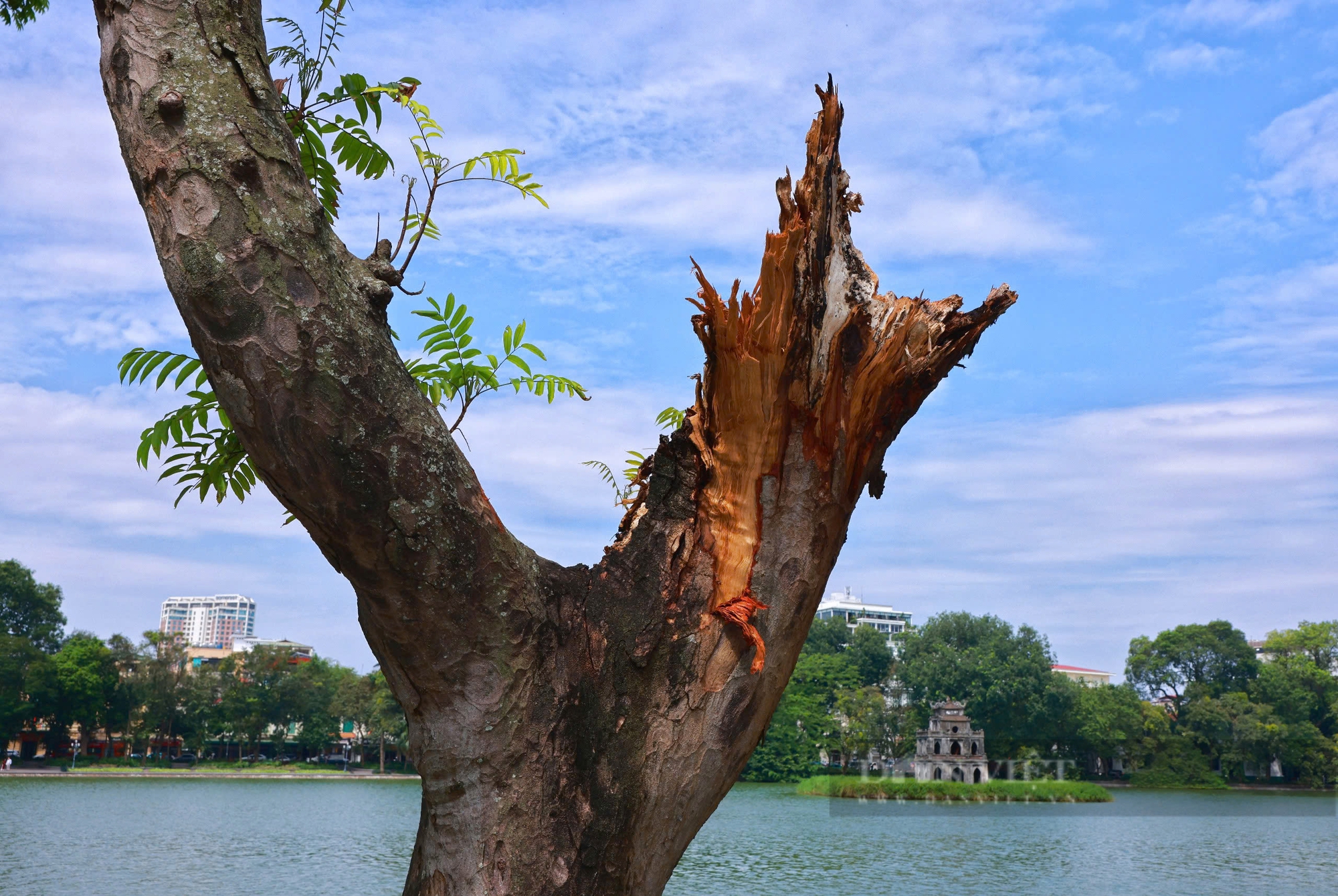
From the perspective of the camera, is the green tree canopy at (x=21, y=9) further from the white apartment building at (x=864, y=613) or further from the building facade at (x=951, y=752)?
the white apartment building at (x=864, y=613)

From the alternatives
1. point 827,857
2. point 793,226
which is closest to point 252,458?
point 793,226

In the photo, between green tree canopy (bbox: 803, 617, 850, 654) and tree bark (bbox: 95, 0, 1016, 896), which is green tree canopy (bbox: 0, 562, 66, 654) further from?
tree bark (bbox: 95, 0, 1016, 896)

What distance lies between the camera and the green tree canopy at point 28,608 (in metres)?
68.7

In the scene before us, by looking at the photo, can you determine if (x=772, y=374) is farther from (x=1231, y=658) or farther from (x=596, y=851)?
(x=1231, y=658)

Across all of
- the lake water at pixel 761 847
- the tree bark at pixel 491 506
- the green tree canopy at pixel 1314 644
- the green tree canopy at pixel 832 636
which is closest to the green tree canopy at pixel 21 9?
the tree bark at pixel 491 506

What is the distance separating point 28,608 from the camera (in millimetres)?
70125

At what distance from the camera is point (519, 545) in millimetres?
2346

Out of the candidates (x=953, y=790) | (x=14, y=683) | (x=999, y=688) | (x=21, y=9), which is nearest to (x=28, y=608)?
(x=14, y=683)

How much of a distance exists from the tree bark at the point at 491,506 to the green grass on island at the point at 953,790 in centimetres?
5725

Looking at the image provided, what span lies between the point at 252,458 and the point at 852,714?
69501mm

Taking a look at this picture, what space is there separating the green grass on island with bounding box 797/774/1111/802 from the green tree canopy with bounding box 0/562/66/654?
53602 mm

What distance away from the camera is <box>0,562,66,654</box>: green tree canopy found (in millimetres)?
68688

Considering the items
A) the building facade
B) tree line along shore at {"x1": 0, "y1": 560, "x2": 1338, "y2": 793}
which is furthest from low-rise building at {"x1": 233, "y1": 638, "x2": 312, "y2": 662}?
the building facade

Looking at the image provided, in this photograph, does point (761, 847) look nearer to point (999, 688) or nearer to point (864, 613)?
point (999, 688)
